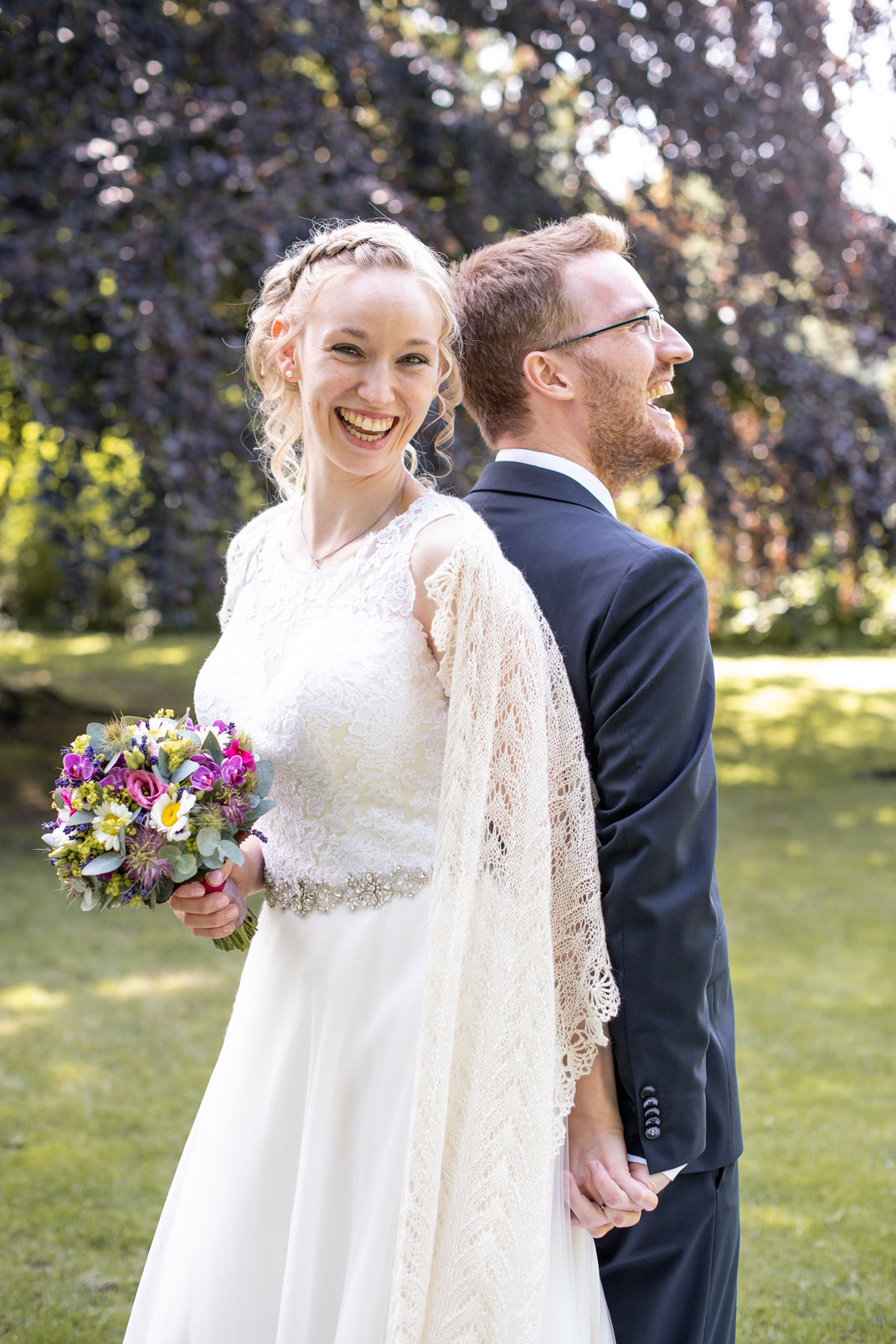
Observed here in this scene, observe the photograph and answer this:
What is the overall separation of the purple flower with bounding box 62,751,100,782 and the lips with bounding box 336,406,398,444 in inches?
25.4

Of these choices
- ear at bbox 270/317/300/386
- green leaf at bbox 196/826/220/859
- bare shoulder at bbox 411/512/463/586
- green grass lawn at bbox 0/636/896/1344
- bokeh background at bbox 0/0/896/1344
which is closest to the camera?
Result: green leaf at bbox 196/826/220/859

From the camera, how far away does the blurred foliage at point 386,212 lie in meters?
5.60

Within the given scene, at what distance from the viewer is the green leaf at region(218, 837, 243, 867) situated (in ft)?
5.35

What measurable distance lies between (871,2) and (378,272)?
6.34 metres

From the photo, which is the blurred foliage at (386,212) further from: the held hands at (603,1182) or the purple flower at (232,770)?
the held hands at (603,1182)

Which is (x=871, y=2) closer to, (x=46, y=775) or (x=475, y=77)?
(x=475, y=77)

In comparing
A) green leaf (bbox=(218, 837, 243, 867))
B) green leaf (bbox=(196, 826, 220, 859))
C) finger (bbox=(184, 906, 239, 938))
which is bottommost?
finger (bbox=(184, 906, 239, 938))

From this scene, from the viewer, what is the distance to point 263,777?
1683 millimetres

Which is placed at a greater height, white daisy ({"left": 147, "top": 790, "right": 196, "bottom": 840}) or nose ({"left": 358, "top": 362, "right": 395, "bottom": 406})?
nose ({"left": 358, "top": 362, "right": 395, "bottom": 406})

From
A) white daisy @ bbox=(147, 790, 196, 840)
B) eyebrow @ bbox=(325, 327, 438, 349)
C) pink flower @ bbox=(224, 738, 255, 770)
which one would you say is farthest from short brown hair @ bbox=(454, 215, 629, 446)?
white daisy @ bbox=(147, 790, 196, 840)

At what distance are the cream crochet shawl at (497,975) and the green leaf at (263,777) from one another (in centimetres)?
27

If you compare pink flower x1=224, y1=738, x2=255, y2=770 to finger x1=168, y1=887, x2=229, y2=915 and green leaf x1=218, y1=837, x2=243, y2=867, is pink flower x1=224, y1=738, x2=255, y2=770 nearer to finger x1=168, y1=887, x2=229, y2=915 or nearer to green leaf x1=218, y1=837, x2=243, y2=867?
green leaf x1=218, y1=837, x2=243, y2=867

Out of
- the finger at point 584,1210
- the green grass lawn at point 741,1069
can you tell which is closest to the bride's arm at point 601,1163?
the finger at point 584,1210

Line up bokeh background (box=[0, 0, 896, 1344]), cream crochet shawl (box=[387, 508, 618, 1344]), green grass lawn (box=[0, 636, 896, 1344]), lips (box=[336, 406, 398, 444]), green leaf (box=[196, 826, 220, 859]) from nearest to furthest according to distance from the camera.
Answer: cream crochet shawl (box=[387, 508, 618, 1344]), green leaf (box=[196, 826, 220, 859]), lips (box=[336, 406, 398, 444]), green grass lawn (box=[0, 636, 896, 1344]), bokeh background (box=[0, 0, 896, 1344])
